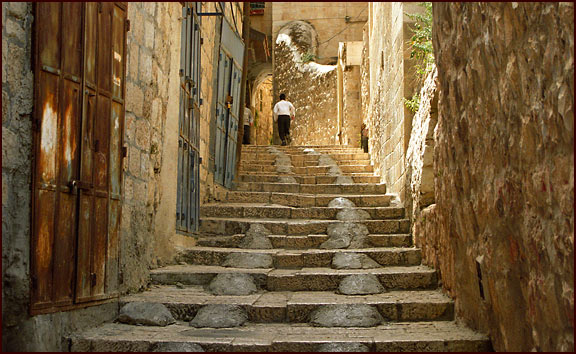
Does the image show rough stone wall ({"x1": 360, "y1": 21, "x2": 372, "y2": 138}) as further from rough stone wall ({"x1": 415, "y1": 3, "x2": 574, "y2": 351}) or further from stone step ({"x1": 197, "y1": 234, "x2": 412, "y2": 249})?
rough stone wall ({"x1": 415, "y1": 3, "x2": 574, "y2": 351})

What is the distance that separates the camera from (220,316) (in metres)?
4.36

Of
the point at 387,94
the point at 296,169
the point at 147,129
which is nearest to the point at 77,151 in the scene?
the point at 147,129

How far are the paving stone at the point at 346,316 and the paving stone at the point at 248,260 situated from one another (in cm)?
130

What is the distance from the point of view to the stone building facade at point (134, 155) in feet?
10.4

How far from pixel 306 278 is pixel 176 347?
172 centimetres

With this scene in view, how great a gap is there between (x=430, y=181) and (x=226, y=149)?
346 cm

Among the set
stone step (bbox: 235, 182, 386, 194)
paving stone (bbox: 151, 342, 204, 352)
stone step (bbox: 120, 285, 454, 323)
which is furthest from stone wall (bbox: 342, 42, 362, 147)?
paving stone (bbox: 151, 342, 204, 352)

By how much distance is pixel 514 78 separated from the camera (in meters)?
2.75

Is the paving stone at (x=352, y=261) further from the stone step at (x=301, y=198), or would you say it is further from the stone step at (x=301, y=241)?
the stone step at (x=301, y=198)

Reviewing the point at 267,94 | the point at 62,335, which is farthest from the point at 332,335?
the point at 267,94

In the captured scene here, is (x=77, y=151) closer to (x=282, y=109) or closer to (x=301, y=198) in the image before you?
(x=301, y=198)

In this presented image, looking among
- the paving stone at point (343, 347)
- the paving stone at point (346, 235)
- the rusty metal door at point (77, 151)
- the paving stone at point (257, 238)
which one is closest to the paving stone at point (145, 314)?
the rusty metal door at point (77, 151)

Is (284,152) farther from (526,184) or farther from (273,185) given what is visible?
(526,184)

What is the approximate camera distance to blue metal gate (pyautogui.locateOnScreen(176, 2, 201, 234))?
236 inches
